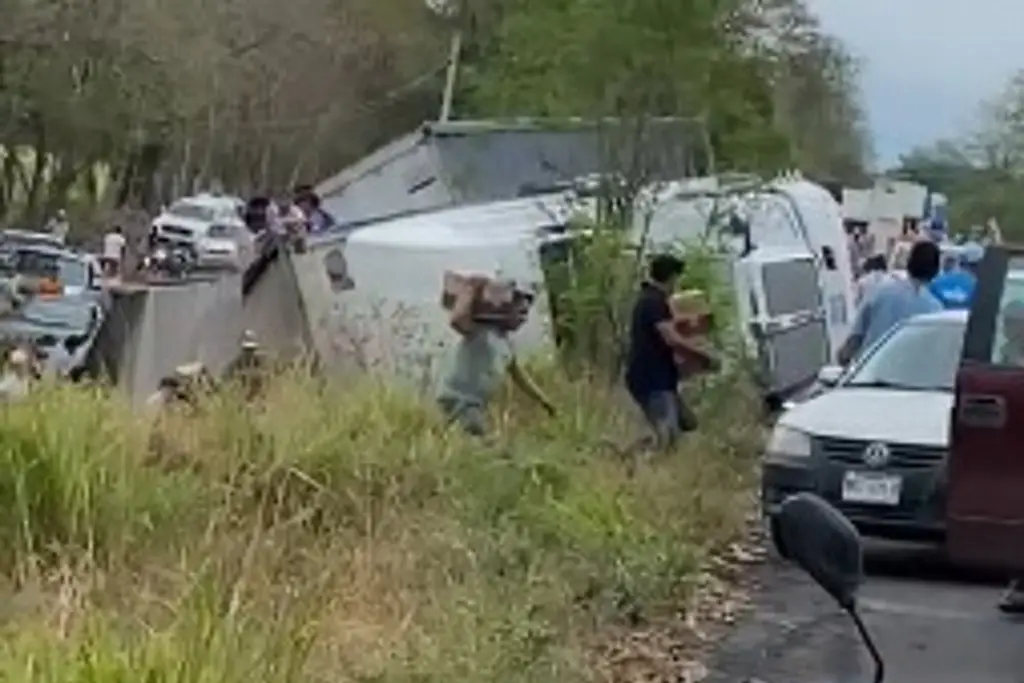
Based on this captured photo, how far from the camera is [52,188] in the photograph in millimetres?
61594

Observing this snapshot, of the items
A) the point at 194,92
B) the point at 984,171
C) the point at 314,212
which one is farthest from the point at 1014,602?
the point at 984,171

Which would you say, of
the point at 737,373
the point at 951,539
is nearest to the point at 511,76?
the point at 737,373

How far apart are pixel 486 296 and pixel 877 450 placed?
3.03 m

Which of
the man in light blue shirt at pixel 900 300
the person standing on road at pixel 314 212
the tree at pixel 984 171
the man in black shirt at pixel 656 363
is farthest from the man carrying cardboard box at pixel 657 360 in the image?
the tree at pixel 984 171

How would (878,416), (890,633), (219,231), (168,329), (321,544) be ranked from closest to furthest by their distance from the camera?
(321,544) → (890,633) → (878,416) → (168,329) → (219,231)

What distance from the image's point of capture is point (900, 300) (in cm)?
1623

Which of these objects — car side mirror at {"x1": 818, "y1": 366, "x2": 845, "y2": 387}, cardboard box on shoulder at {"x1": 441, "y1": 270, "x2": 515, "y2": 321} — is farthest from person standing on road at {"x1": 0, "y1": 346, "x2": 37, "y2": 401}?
car side mirror at {"x1": 818, "y1": 366, "x2": 845, "y2": 387}

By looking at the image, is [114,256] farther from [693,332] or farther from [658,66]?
[693,332]

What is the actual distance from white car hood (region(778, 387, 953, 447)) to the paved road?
78 centimetres

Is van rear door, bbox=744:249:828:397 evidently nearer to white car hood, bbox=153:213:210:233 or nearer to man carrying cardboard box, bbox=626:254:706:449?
man carrying cardboard box, bbox=626:254:706:449

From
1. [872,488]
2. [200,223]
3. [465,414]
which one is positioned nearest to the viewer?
[872,488]

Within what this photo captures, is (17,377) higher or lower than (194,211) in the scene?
higher

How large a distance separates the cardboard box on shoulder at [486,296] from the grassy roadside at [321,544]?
5.59 feet

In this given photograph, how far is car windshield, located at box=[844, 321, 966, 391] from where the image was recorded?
14164 mm
